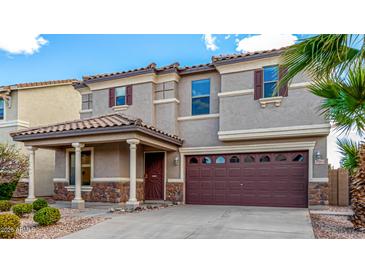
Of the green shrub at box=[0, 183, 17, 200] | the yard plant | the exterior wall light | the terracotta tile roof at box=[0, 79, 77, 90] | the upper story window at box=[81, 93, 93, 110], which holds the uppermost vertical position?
the terracotta tile roof at box=[0, 79, 77, 90]

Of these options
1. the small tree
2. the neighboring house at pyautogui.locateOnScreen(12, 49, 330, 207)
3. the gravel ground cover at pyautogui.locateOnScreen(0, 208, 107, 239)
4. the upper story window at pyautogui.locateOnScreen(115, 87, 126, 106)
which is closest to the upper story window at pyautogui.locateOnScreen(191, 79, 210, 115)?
the neighboring house at pyautogui.locateOnScreen(12, 49, 330, 207)

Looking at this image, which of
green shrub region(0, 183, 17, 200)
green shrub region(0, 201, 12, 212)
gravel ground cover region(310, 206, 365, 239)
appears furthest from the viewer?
green shrub region(0, 183, 17, 200)

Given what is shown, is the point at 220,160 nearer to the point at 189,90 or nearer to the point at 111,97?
the point at 189,90

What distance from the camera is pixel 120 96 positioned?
552 inches

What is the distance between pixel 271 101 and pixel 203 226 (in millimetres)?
5990

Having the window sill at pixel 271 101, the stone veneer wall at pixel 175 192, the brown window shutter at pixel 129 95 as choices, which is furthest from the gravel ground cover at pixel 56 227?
the window sill at pixel 271 101

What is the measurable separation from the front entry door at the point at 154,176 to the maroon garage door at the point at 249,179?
1221 mm

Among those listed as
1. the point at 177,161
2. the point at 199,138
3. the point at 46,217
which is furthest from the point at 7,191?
the point at 199,138

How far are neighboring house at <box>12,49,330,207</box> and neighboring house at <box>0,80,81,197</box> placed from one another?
281 centimetres

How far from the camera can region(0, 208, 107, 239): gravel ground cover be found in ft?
22.3

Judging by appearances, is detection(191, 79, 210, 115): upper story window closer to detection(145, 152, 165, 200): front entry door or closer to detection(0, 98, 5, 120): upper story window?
detection(145, 152, 165, 200): front entry door

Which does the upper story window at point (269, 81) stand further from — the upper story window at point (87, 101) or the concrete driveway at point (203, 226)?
the upper story window at point (87, 101)

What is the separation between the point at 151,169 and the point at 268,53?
277 inches

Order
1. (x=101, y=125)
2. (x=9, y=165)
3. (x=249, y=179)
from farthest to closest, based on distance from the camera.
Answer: (x=249, y=179) → (x=101, y=125) → (x=9, y=165)
